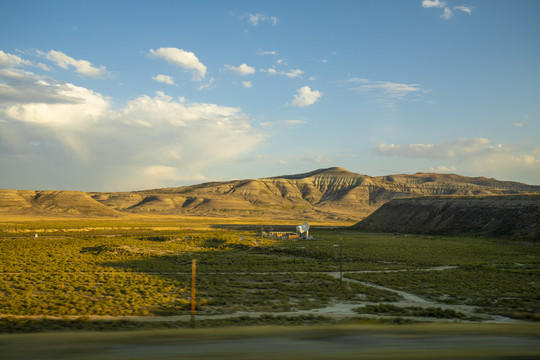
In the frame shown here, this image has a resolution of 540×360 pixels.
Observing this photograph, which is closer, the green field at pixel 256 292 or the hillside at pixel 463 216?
the green field at pixel 256 292

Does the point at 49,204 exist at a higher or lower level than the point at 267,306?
higher

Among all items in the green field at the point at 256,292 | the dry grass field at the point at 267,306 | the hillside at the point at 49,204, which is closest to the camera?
the dry grass field at the point at 267,306

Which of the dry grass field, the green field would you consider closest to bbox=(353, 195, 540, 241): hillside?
the dry grass field

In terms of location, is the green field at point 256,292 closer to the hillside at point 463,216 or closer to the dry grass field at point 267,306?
the dry grass field at point 267,306

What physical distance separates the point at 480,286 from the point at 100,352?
21111 millimetres

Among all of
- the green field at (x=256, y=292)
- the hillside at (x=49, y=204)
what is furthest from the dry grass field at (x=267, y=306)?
the hillside at (x=49, y=204)

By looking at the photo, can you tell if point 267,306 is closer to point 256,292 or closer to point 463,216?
point 256,292

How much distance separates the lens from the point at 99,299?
1712 cm

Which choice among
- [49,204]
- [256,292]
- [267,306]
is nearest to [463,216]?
[256,292]

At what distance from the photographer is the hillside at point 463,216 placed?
62531 mm

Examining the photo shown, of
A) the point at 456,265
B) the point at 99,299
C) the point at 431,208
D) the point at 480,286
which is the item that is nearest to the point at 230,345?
the point at 99,299

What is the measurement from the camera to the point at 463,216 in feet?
248

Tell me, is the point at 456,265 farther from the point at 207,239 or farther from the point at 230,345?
the point at 207,239

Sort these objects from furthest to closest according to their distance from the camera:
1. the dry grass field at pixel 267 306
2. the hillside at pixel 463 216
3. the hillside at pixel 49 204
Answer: the hillside at pixel 49 204 → the hillside at pixel 463 216 → the dry grass field at pixel 267 306
